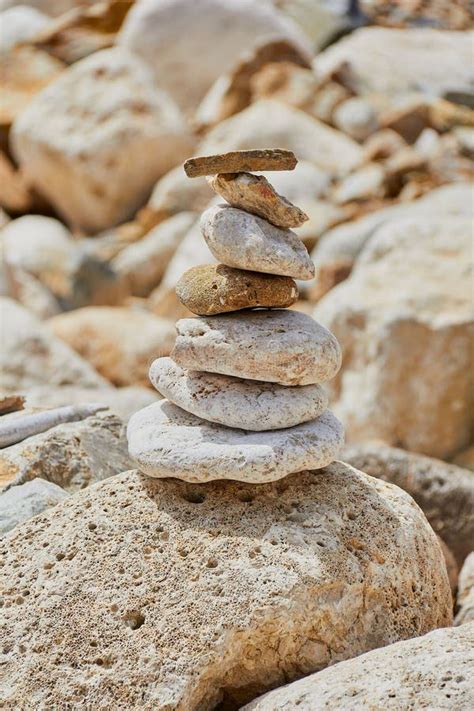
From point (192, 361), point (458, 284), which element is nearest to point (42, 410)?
point (192, 361)

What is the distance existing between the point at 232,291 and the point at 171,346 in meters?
6.05

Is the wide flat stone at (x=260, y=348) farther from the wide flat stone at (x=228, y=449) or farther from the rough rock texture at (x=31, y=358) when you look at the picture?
the rough rock texture at (x=31, y=358)

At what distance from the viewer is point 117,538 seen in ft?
11.8

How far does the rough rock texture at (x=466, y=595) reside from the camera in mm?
4398

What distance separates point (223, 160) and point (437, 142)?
12222 millimetres

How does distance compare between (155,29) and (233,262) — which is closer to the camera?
(233,262)

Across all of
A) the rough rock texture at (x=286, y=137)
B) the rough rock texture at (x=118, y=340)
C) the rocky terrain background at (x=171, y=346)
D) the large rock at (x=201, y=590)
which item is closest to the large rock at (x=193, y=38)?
the rocky terrain background at (x=171, y=346)

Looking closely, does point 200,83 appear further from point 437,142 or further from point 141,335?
point 141,335

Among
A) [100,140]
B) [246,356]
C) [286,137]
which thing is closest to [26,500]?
[246,356]

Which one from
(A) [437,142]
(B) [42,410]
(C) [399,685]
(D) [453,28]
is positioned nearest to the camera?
(C) [399,685]

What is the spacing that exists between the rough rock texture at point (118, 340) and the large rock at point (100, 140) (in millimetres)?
5639

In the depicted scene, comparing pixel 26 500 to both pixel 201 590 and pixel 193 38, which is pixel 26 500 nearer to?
pixel 201 590

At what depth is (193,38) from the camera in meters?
18.2

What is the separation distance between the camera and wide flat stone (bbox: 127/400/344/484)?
355 cm
